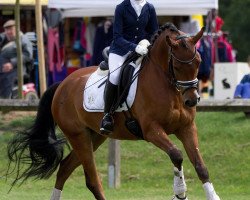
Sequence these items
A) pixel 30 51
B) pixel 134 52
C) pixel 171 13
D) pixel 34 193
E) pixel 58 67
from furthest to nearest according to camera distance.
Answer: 1. pixel 58 67
2. pixel 171 13
3. pixel 30 51
4. pixel 34 193
5. pixel 134 52

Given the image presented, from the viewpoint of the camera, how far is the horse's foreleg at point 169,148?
11.1 meters

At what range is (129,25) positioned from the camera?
40.3ft

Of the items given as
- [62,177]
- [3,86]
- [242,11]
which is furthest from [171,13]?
[242,11]

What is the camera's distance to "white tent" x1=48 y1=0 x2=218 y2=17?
21.6 m

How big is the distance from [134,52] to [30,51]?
8964 mm

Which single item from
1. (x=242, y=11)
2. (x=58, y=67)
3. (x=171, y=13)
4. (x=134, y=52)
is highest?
(x=134, y=52)

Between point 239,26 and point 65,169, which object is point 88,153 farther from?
point 239,26

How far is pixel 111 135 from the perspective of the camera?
1249cm

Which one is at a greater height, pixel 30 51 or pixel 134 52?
pixel 134 52

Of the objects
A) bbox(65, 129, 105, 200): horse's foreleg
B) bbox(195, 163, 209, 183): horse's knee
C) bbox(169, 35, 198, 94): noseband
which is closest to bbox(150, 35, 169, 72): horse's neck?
bbox(169, 35, 198, 94): noseband

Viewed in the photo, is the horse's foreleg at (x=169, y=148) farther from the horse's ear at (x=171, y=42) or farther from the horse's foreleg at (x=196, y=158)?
the horse's ear at (x=171, y=42)

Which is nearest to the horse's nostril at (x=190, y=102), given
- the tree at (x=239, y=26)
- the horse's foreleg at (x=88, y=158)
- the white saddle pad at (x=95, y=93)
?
the white saddle pad at (x=95, y=93)

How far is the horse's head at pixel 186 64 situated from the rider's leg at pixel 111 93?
1.08 meters

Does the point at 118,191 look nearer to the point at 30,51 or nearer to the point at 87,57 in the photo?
the point at 30,51
